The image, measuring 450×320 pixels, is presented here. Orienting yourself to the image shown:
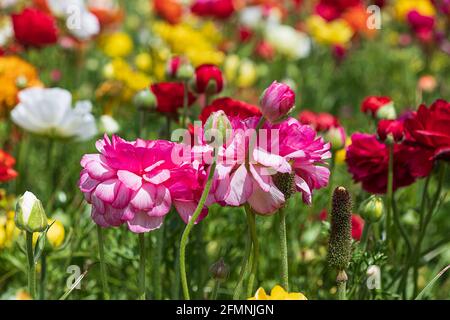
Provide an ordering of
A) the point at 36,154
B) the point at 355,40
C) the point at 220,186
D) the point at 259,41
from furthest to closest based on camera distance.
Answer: the point at 355,40, the point at 259,41, the point at 36,154, the point at 220,186

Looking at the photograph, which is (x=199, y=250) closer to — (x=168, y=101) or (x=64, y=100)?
(x=168, y=101)

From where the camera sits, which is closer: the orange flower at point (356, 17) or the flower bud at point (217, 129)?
the flower bud at point (217, 129)

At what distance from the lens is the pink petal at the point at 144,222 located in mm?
770

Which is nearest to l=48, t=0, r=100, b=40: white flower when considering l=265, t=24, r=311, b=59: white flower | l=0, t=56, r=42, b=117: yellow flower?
l=0, t=56, r=42, b=117: yellow flower

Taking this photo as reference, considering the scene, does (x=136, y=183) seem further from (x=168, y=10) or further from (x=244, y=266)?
(x=168, y=10)

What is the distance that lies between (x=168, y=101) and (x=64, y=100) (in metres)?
0.20

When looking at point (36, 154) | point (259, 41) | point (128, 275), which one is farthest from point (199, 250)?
point (259, 41)

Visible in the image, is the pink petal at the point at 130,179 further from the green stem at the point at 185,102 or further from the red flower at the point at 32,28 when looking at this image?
the red flower at the point at 32,28

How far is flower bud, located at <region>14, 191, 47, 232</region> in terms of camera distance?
77 centimetres

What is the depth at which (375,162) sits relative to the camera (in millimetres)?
1089

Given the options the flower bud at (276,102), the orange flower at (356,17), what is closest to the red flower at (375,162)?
the flower bud at (276,102)

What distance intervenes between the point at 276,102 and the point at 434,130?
0.32 metres
